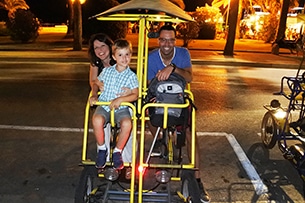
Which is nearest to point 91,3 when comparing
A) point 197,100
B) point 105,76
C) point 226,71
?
point 226,71

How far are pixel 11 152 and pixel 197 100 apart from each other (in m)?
4.58

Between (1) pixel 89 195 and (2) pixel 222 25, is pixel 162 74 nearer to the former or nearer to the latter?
(1) pixel 89 195

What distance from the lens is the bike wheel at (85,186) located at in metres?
3.34

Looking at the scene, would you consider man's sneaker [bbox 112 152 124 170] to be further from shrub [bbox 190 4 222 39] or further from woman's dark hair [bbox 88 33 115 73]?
shrub [bbox 190 4 222 39]

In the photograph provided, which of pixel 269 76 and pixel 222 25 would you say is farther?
pixel 222 25

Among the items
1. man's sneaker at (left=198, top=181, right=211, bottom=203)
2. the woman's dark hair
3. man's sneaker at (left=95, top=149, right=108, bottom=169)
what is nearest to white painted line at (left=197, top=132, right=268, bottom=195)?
man's sneaker at (left=198, top=181, right=211, bottom=203)

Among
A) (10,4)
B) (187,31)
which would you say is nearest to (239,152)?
(187,31)

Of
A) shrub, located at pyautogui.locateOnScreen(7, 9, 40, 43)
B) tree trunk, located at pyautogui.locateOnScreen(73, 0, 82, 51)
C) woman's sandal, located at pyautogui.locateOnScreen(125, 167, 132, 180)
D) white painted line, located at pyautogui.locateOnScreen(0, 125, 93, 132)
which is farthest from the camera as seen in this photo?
shrub, located at pyautogui.locateOnScreen(7, 9, 40, 43)

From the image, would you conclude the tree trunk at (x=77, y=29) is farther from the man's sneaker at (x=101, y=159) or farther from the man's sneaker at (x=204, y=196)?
the man's sneaker at (x=101, y=159)

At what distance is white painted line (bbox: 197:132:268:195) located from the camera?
175 inches

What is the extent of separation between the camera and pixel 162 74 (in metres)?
3.58

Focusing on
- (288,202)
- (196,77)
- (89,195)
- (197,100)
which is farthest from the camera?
(196,77)

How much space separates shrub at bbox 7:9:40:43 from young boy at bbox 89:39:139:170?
18001mm

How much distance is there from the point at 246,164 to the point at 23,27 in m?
17.7
